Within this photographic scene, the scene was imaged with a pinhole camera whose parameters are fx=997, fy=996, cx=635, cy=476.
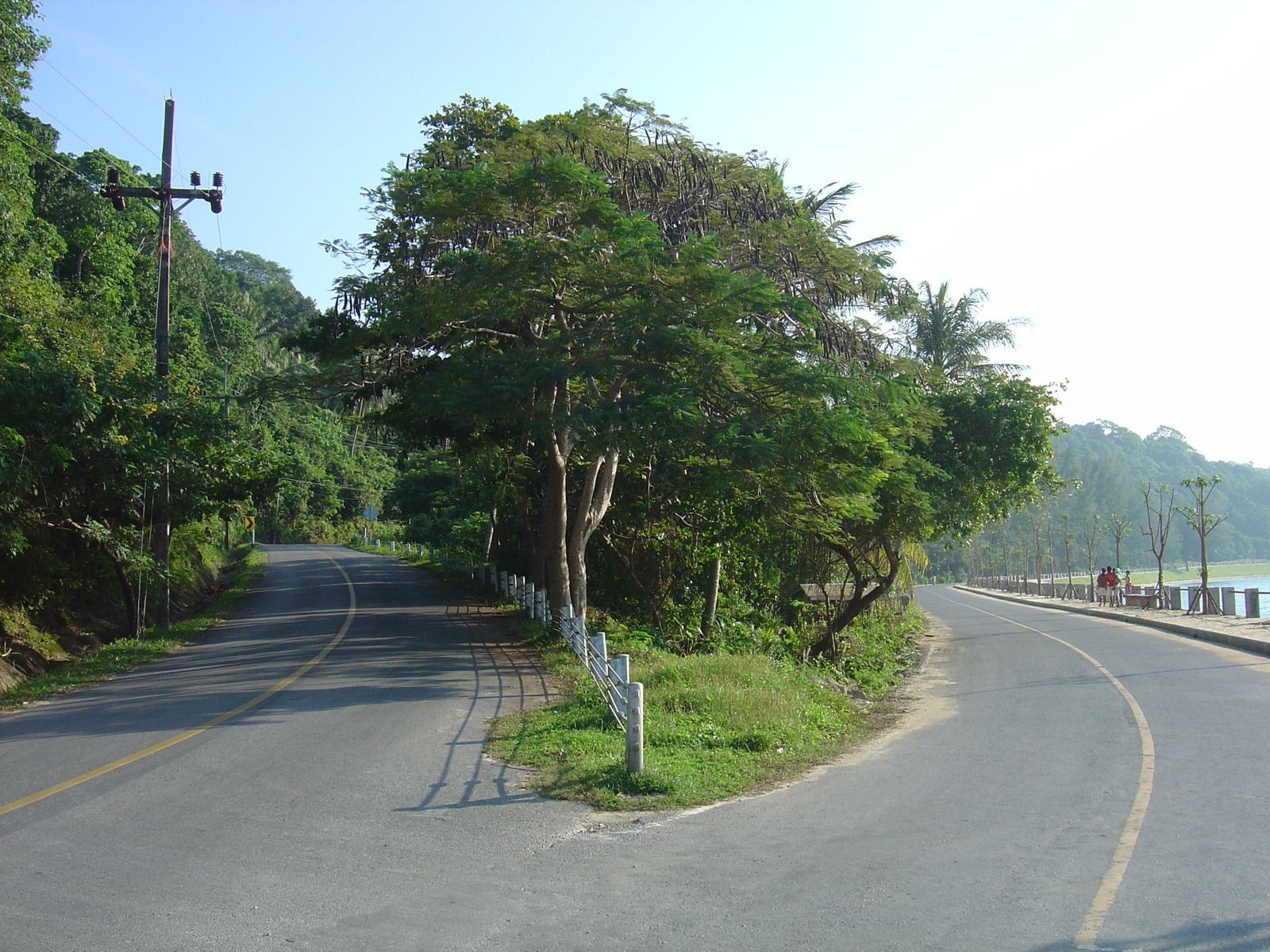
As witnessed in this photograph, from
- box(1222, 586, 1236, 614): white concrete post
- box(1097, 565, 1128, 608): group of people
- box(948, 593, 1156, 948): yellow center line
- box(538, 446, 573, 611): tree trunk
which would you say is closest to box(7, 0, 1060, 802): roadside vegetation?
box(538, 446, 573, 611): tree trunk

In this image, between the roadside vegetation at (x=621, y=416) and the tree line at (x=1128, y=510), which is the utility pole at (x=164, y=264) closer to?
the roadside vegetation at (x=621, y=416)

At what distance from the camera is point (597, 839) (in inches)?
278

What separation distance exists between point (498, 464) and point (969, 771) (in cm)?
1676

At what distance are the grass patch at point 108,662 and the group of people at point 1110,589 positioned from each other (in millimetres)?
31617

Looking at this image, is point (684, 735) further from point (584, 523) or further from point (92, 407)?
point (92, 407)

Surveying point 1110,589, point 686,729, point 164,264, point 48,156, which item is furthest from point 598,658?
point 48,156

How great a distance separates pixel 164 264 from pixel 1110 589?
113 ft

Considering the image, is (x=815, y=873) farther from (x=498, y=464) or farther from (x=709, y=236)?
(x=498, y=464)

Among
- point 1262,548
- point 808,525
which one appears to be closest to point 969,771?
point 808,525

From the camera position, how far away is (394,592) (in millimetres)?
32562

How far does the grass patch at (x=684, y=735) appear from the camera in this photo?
853 cm

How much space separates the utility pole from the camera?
21.2 m

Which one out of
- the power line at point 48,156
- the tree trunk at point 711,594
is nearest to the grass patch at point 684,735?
the tree trunk at point 711,594

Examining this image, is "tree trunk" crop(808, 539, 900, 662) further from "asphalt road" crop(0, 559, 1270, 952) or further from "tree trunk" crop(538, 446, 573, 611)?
"asphalt road" crop(0, 559, 1270, 952)
